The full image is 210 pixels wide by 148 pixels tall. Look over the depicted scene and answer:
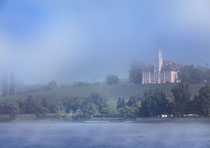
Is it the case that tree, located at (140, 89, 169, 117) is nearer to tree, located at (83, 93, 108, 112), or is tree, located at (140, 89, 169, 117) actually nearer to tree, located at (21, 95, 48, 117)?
tree, located at (83, 93, 108, 112)

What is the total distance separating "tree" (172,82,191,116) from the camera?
1812 inches

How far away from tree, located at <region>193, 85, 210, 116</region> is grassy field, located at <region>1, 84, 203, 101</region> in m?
9.91

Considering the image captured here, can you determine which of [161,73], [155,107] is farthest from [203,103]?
[161,73]

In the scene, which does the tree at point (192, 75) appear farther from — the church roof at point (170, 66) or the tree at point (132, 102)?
the tree at point (132, 102)

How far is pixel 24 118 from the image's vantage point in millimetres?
56156

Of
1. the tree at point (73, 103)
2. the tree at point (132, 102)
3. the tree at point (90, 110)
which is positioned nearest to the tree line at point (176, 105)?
the tree at point (132, 102)

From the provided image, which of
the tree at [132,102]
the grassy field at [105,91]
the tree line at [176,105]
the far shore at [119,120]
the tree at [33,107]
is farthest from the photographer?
the grassy field at [105,91]

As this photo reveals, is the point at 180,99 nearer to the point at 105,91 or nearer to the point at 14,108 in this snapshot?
the point at 105,91

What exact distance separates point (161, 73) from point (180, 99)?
80.4ft

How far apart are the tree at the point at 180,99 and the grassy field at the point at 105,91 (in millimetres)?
7670

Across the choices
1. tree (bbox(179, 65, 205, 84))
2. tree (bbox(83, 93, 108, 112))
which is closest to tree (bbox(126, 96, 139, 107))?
tree (bbox(83, 93, 108, 112))

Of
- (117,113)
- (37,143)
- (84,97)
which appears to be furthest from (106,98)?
(37,143)

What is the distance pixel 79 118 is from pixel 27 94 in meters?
8.13

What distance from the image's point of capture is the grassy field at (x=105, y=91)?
5794cm
